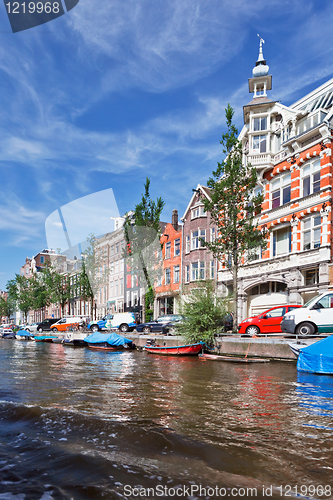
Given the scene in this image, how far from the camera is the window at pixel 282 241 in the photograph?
2886 cm

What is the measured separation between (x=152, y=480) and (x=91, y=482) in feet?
2.44

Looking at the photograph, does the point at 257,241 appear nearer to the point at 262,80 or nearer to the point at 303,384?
the point at 303,384

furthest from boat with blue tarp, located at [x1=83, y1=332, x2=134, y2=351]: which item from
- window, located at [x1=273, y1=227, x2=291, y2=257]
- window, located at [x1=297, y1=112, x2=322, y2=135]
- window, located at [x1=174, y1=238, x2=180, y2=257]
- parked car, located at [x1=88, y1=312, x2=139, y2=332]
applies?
window, located at [x1=297, y1=112, x2=322, y2=135]

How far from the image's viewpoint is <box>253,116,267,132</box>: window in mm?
31962

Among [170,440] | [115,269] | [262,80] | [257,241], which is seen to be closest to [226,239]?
[257,241]

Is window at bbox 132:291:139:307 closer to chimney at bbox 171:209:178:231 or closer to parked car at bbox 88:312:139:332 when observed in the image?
chimney at bbox 171:209:178:231

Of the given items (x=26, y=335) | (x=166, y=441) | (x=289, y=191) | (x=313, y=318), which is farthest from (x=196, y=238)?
(x=166, y=441)

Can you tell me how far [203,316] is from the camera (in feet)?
70.8

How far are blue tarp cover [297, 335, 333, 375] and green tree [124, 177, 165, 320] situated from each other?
1002 inches

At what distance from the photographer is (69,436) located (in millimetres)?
6312

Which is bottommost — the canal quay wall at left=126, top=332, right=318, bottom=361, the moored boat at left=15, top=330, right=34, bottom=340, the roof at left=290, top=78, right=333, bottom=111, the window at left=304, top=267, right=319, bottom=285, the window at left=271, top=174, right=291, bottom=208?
the moored boat at left=15, top=330, right=34, bottom=340

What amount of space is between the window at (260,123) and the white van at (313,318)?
19.2m

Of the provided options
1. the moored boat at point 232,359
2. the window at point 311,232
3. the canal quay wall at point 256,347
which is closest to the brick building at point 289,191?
the window at point 311,232

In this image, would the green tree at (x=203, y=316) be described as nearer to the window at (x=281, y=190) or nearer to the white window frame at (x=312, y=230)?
the white window frame at (x=312, y=230)
